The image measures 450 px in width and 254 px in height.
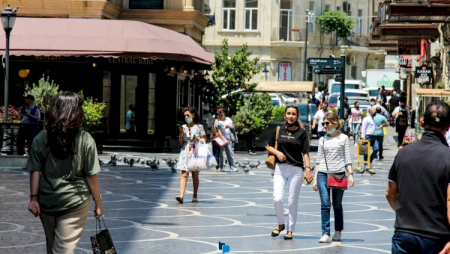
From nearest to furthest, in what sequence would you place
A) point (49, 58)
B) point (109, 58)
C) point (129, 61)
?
point (109, 58) < point (49, 58) < point (129, 61)

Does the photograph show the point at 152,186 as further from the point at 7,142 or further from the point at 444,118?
the point at 444,118

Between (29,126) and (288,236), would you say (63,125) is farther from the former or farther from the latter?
(29,126)

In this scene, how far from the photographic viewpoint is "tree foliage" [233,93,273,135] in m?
35.1

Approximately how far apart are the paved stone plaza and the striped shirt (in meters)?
0.93

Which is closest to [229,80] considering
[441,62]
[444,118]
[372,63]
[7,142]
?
[441,62]

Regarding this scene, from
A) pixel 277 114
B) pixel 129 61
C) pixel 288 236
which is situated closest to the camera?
pixel 288 236

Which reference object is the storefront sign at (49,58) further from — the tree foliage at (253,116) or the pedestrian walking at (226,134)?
the pedestrian walking at (226,134)

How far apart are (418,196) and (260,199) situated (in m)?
12.3

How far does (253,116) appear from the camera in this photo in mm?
35125

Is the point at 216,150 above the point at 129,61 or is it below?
below

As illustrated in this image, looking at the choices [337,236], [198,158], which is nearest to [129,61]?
[198,158]

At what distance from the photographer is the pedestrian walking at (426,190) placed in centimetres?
694

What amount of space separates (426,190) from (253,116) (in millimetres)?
28106

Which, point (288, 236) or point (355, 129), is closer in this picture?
point (288, 236)
